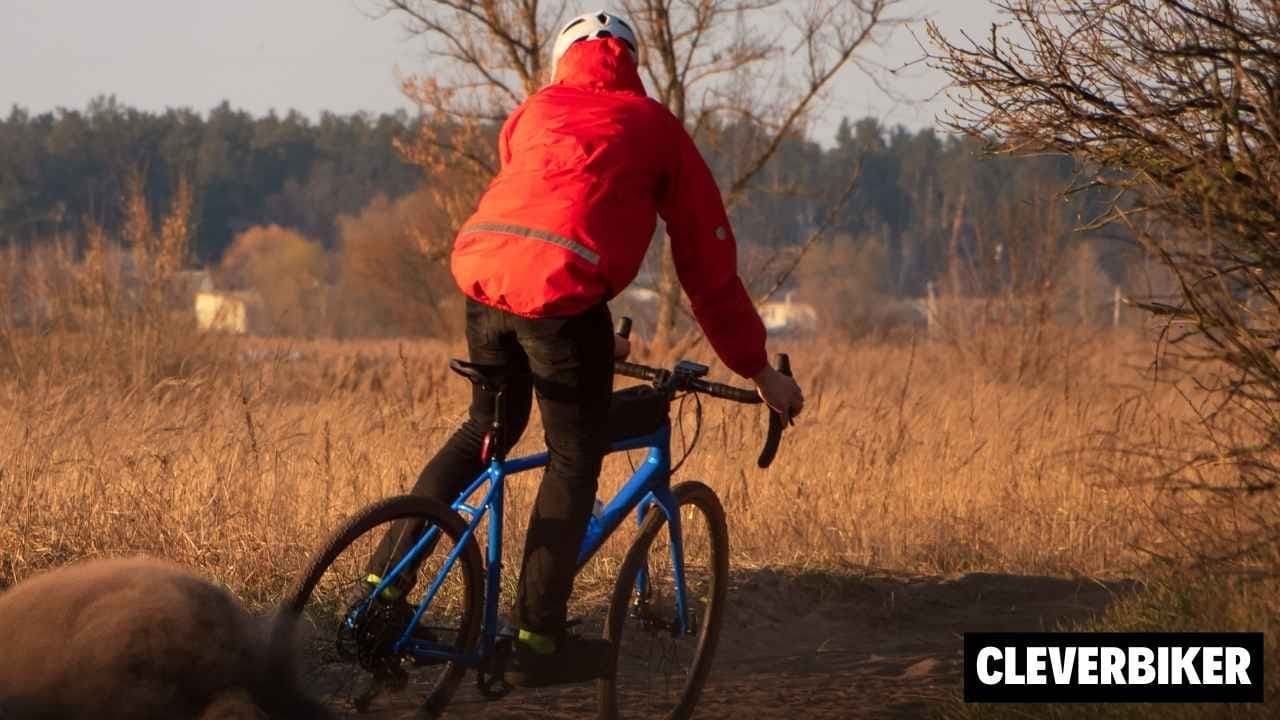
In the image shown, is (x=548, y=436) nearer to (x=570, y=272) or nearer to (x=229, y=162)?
(x=570, y=272)

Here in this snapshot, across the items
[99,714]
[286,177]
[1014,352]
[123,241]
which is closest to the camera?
[99,714]

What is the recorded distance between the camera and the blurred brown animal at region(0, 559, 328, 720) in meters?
3.41

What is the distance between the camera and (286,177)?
11569 centimetres

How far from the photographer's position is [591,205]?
3930 mm

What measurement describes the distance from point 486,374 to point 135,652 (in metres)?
1.16

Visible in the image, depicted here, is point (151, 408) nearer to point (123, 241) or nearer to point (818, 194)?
point (123, 241)

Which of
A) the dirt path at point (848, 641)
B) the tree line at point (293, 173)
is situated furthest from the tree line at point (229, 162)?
the dirt path at point (848, 641)

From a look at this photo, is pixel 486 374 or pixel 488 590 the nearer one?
pixel 486 374

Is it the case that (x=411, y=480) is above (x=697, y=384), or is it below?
below

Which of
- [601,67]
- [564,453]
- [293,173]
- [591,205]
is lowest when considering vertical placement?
[564,453]

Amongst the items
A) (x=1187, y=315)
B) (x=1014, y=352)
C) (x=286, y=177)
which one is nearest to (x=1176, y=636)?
(x=1187, y=315)

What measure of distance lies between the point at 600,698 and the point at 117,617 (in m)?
1.51

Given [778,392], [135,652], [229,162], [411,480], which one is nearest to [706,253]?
[778,392]

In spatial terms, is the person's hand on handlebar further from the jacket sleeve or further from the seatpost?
the seatpost
